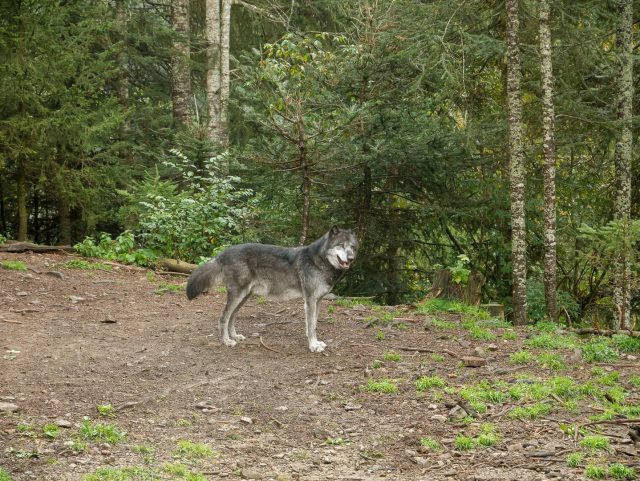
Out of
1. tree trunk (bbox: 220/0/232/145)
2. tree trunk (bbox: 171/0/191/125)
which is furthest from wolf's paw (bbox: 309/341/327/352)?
tree trunk (bbox: 171/0/191/125)

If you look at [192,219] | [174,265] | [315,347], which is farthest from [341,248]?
[192,219]

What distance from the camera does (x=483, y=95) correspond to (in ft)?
59.0

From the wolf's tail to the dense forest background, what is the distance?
→ 3.87 meters

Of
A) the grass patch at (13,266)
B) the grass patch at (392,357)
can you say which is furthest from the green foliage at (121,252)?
the grass patch at (392,357)

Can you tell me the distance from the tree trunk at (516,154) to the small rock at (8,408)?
8.67 meters

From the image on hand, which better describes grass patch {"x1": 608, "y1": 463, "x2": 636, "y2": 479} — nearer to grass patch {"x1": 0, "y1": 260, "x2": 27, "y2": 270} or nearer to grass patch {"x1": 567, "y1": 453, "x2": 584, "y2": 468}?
grass patch {"x1": 567, "y1": 453, "x2": 584, "y2": 468}

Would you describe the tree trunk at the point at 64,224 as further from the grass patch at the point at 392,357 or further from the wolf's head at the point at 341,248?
the grass patch at the point at 392,357

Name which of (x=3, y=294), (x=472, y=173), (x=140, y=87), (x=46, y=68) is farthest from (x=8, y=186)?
(x=472, y=173)

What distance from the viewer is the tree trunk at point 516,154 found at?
40.9 feet

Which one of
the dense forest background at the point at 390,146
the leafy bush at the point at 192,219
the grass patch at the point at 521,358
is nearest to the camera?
the grass patch at the point at 521,358

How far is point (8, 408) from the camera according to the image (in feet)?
22.8

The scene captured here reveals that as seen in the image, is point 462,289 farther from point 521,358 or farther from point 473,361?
point 473,361

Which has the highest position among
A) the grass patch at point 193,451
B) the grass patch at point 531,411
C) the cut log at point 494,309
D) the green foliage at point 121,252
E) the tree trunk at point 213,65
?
the tree trunk at point 213,65

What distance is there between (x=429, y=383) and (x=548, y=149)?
6.59 meters
